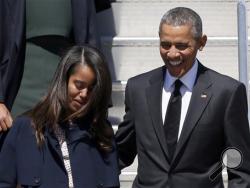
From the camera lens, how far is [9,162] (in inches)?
137

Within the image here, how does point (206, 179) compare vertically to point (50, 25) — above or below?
below

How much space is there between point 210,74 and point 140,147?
0.44m

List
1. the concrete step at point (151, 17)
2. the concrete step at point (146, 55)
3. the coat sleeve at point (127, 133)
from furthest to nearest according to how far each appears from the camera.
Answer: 1. the concrete step at point (151, 17)
2. the concrete step at point (146, 55)
3. the coat sleeve at point (127, 133)

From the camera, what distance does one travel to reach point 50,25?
4609 millimetres

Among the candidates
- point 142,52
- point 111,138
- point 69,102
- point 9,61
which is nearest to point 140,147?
point 111,138

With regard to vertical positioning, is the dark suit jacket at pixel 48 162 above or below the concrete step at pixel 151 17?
below

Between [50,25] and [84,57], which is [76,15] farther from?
[84,57]

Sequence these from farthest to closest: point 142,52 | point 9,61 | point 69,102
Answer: point 142,52, point 9,61, point 69,102

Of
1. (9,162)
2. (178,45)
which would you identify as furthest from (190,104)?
→ (9,162)

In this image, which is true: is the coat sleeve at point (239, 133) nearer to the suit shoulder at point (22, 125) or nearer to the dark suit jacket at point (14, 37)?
the suit shoulder at point (22, 125)

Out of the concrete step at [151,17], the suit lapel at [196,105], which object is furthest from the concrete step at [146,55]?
the suit lapel at [196,105]

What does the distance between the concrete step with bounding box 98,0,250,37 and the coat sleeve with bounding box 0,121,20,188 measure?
6.89ft

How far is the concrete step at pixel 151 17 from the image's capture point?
548 cm

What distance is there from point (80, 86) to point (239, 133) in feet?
2.31
